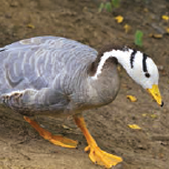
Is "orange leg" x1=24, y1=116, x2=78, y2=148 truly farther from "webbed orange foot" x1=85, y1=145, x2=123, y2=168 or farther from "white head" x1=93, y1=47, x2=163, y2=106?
"white head" x1=93, y1=47, x2=163, y2=106

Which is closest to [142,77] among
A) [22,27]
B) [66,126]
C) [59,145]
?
[59,145]

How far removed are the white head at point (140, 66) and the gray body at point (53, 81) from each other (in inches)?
6.2

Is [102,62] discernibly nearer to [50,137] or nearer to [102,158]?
[102,158]

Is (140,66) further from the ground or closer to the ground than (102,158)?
further from the ground

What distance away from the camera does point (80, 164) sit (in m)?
3.71

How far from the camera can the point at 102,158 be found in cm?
390

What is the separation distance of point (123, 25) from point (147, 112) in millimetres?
2163

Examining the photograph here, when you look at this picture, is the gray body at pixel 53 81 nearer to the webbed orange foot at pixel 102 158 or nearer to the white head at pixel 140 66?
the white head at pixel 140 66

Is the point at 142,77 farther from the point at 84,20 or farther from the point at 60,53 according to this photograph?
the point at 84,20

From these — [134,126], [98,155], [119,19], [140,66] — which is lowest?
[134,126]

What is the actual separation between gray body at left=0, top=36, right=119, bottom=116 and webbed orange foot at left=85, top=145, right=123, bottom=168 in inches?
19.3

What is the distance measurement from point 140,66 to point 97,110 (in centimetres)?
189

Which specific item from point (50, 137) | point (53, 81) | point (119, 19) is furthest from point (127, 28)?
point (53, 81)

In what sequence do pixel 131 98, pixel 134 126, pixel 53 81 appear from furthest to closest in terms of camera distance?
pixel 131 98, pixel 134 126, pixel 53 81
